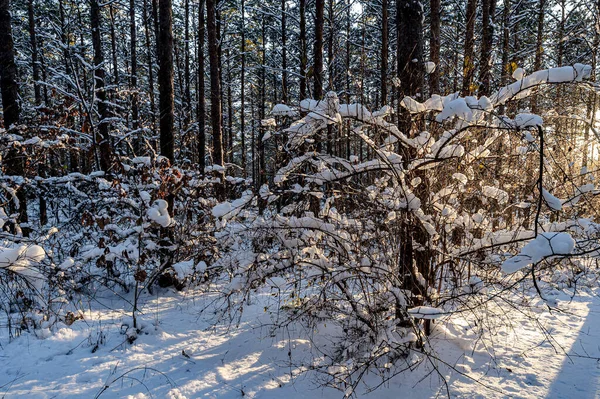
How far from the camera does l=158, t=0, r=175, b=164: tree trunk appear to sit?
5938mm

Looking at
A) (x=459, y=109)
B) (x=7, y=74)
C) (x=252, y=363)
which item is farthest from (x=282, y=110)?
(x=7, y=74)

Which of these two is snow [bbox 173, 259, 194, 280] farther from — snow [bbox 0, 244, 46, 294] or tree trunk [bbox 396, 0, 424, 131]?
tree trunk [bbox 396, 0, 424, 131]

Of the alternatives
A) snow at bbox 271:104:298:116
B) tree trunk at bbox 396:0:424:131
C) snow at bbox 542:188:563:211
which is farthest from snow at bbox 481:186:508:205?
snow at bbox 271:104:298:116

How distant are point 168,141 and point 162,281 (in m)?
2.48

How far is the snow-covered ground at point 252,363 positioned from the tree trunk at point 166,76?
2.97m

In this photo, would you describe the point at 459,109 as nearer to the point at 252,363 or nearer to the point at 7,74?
the point at 252,363

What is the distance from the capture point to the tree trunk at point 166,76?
19.5 ft

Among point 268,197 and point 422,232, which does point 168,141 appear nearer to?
point 268,197

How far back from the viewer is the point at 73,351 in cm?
372

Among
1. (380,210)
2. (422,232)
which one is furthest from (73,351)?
(422,232)

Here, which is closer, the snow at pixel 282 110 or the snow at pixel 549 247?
the snow at pixel 549 247

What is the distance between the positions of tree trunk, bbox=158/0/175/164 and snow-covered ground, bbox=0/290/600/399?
2965 mm

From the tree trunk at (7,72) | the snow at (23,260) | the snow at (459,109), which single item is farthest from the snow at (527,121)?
the tree trunk at (7,72)

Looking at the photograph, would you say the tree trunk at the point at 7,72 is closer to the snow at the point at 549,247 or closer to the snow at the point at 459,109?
the snow at the point at 459,109
